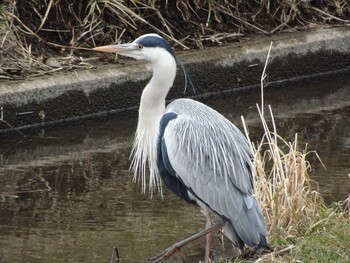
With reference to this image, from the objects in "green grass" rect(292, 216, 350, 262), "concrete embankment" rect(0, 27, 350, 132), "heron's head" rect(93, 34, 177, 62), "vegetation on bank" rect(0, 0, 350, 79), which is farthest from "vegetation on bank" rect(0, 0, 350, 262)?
"heron's head" rect(93, 34, 177, 62)

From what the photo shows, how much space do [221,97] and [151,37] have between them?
15.7 feet

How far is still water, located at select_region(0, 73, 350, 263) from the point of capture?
6996 mm

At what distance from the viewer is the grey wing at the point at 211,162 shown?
631 cm

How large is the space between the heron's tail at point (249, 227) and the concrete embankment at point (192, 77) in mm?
3927

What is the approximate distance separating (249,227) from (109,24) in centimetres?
534

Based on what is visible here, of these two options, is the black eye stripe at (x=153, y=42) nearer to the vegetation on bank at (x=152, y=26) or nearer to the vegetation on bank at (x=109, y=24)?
the vegetation on bank at (x=152, y=26)

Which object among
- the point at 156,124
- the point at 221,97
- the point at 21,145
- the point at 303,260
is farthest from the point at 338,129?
the point at 303,260

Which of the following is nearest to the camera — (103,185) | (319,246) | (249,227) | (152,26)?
(319,246)

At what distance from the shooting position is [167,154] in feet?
21.0

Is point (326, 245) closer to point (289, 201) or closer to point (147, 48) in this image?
point (289, 201)

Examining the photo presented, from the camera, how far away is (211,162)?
6.38 m

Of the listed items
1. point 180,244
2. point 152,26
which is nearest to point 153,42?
point 180,244

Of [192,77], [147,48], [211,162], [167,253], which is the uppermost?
[147,48]

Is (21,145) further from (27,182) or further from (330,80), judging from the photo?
(330,80)
